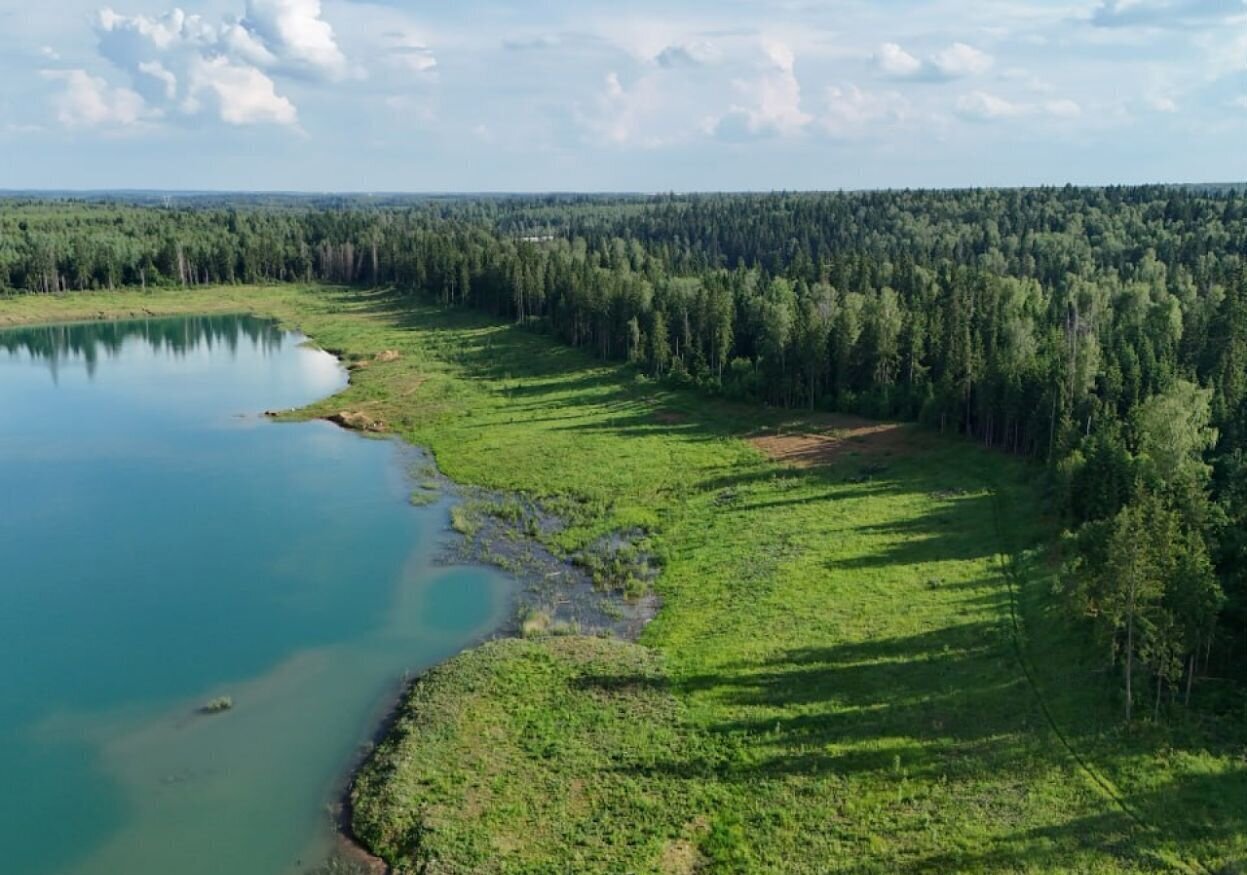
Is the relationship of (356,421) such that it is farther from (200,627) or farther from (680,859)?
(680,859)

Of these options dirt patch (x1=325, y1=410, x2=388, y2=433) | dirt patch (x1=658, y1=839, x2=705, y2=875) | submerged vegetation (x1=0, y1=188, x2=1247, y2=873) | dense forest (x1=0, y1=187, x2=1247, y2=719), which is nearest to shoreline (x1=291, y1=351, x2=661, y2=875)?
submerged vegetation (x1=0, y1=188, x2=1247, y2=873)

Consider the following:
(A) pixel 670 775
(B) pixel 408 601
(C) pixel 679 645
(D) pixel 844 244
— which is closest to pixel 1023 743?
(A) pixel 670 775

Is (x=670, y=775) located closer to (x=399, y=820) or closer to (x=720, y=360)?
(x=399, y=820)

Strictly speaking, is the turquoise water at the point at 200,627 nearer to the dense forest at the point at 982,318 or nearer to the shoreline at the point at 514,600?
the shoreline at the point at 514,600

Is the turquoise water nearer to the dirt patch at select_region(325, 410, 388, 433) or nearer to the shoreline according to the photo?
the shoreline

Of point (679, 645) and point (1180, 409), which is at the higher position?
point (1180, 409)

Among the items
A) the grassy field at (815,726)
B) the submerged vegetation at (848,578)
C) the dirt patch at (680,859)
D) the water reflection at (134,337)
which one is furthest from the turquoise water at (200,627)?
the water reflection at (134,337)

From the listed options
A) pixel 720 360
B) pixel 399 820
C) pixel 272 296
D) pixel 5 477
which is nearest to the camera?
pixel 399 820
